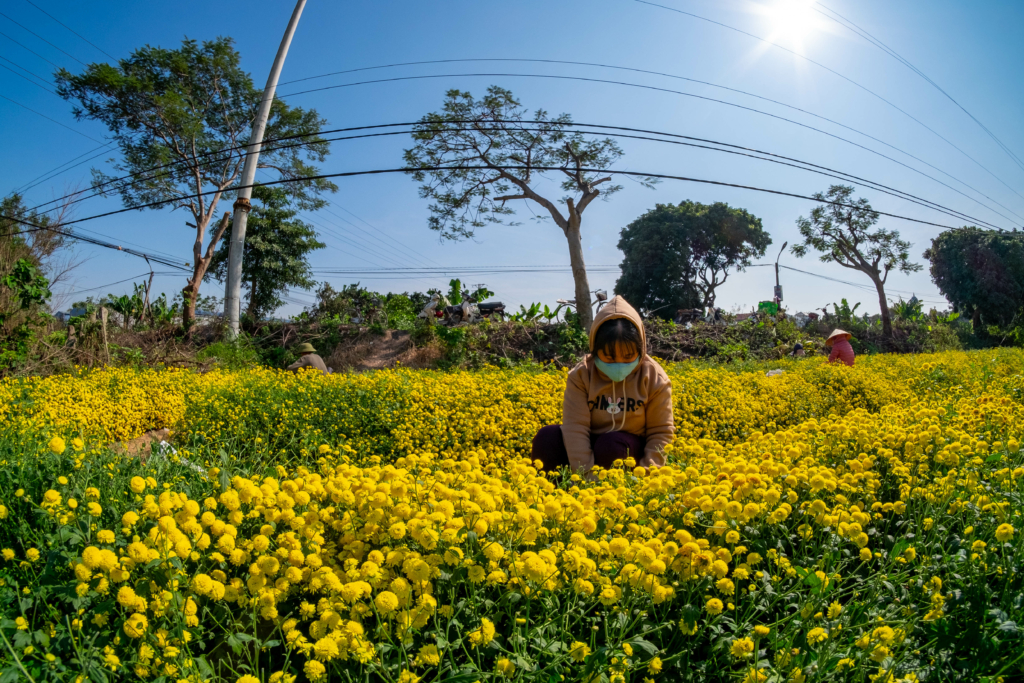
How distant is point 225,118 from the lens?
19.2 meters

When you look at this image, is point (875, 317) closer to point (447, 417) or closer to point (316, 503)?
point (447, 417)

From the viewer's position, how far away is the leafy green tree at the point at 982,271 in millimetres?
22984

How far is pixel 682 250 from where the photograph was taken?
33.8 m

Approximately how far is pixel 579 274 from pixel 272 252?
39.7 ft

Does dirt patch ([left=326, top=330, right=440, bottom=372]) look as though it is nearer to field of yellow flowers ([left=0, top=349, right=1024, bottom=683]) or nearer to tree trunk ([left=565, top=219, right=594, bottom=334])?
tree trunk ([left=565, top=219, right=594, bottom=334])

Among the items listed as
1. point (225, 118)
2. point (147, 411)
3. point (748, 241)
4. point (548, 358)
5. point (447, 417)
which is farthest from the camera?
point (748, 241)

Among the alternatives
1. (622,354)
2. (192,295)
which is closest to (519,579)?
(622,354)

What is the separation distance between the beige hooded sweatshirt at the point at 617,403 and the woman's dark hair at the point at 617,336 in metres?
0.05

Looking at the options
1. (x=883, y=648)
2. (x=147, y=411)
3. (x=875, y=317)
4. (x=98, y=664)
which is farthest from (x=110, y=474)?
(x=875, y=317)

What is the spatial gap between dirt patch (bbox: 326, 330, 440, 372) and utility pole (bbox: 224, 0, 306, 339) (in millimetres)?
2483

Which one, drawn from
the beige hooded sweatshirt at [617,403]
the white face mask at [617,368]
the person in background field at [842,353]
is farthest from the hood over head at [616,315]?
the person in background field at [842,353]

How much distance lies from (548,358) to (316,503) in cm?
1039

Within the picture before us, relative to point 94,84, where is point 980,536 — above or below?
below

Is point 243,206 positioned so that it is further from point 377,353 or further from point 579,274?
point 579,274
